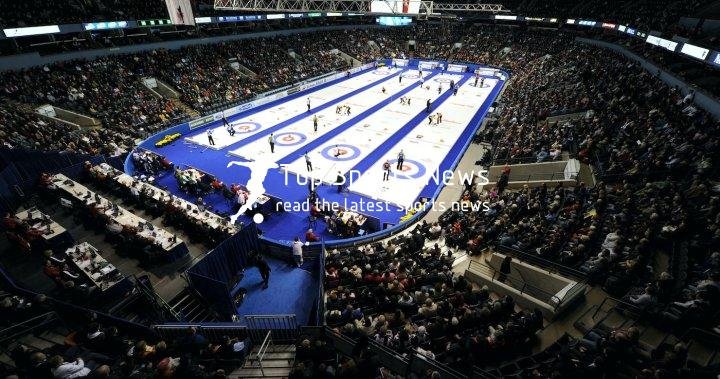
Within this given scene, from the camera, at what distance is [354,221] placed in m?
15.6

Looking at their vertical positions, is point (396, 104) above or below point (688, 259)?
below

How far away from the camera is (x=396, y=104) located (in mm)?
35500

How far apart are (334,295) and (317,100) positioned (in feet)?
98.2

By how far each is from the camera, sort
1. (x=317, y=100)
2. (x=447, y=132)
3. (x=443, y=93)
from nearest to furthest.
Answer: (x=447, y=132) → (x=317, y=100) → (x=443, y=93)

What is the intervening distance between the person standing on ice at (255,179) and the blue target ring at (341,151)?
3.70 m

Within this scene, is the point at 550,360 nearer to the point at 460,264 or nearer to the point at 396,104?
the point at 460,264

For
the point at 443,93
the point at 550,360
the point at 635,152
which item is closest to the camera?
the point at 550,360

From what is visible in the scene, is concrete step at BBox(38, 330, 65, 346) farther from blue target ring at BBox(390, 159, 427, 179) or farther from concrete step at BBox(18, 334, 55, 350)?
blue target ring at BBox(390, 159, 427, 179)

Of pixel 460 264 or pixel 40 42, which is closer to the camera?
pixel 460 264

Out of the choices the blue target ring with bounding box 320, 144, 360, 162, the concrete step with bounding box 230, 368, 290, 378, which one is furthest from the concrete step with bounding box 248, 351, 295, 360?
the blue target ring with bounding box 320, 144, 360, 162

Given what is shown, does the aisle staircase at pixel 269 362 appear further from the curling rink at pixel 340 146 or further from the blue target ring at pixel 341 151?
the blue target ring at pixel 341 151

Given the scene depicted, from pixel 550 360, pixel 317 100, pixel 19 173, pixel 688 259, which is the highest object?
pixel 688 259

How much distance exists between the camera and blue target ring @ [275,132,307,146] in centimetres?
A: 2583

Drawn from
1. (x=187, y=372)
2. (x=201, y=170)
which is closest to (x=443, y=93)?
(x=201, y=170)
